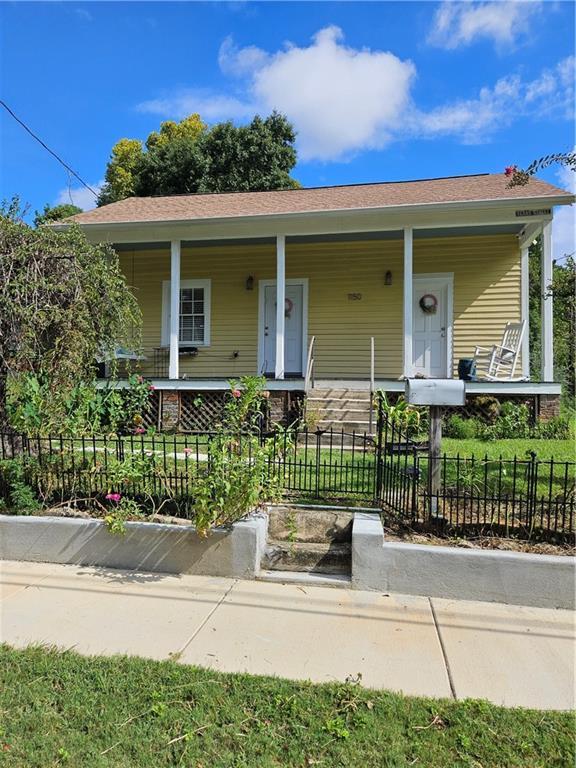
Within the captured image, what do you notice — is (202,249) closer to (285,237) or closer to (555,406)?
(285,237)

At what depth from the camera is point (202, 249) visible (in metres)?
11.6

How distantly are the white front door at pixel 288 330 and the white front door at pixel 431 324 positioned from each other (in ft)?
8.56

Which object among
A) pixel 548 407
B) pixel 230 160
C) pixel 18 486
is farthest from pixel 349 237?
pixel 230 160

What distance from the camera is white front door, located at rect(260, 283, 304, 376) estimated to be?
37.2 feet

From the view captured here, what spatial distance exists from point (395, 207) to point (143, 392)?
18.4ft

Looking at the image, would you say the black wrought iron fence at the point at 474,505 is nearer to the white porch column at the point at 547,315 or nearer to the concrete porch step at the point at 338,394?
the concrete porch step at the point at 338,394

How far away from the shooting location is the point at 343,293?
1112 centimetres

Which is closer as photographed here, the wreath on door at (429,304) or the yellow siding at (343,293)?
the yellow siding at (343,293)

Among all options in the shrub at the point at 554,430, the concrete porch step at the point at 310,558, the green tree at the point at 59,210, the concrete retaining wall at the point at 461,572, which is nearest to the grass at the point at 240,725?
the concrete retaining wall at the point at 461,572

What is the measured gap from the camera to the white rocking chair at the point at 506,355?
361 inches

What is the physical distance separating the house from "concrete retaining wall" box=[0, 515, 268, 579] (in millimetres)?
4563

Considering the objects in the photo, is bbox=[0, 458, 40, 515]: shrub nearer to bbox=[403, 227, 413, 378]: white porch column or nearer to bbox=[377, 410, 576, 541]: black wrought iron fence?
bbox=[377, 410, 576, 541]: black wrought iron fence

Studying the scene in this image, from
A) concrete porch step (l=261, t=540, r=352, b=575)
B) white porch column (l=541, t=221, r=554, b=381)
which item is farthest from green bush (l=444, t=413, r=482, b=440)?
concrete porch step (l=261, t=540, r=352, b=575)

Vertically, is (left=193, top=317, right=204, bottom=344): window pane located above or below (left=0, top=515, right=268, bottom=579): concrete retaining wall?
above
